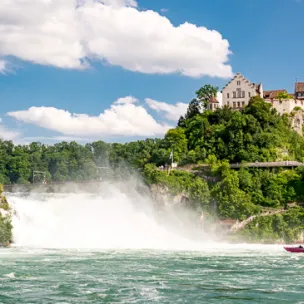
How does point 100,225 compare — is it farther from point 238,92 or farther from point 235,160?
point 238,92

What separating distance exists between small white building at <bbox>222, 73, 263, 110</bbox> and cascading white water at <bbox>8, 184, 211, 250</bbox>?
20612 mm

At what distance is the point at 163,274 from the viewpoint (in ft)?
102

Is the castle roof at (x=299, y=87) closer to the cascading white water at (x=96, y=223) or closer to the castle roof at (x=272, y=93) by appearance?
the castle roof at (x=272, y=93)

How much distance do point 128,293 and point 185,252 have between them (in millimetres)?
17887

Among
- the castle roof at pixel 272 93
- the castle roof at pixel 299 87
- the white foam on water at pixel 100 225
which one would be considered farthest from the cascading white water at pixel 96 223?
the castle roof at pixel 299 87

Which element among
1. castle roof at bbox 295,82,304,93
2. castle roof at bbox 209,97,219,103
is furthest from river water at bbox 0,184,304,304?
castle roof at bbox 295,82,304,93

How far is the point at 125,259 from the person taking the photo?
3781cm

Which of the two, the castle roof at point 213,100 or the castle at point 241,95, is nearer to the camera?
the castle at point 241,95

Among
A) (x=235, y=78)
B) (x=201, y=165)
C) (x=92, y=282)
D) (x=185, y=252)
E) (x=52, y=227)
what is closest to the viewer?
(x=92, y=282)

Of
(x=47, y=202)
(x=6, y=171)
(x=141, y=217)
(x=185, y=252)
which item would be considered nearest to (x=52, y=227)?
(x=47, y=202)

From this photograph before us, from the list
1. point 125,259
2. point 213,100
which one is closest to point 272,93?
point 213,100

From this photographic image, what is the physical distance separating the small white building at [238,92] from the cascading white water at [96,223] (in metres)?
20.6

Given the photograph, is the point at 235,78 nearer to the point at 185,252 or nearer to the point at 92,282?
the point at 185,252

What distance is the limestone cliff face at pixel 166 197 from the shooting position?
57.5 meters
